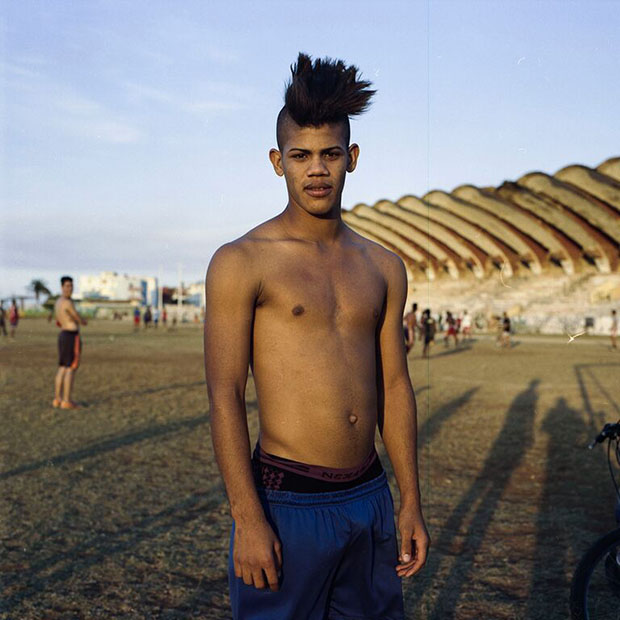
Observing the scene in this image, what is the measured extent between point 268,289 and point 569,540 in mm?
3894

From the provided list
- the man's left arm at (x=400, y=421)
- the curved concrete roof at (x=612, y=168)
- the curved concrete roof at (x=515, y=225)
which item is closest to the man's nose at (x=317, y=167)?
the man's left arm at (x=400, y=421)

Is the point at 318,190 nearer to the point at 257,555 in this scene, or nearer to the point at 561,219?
the point at 257,555

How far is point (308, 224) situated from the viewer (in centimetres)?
201

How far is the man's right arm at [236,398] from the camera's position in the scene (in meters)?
1.75

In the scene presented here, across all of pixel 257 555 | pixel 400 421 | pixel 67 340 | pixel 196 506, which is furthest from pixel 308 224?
pixel 67 340

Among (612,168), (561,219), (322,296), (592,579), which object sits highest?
(612,168)

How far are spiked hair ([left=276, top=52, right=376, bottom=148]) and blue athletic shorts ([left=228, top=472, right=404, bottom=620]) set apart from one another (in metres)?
1.01

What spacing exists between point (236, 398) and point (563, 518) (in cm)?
436

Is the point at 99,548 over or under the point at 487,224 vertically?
under

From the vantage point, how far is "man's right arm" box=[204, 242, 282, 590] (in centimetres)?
175

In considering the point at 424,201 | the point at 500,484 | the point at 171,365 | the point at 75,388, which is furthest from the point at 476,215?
the point at 500,484

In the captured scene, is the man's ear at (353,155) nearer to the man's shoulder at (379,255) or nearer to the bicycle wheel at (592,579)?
the man's shoulder at (379,255)

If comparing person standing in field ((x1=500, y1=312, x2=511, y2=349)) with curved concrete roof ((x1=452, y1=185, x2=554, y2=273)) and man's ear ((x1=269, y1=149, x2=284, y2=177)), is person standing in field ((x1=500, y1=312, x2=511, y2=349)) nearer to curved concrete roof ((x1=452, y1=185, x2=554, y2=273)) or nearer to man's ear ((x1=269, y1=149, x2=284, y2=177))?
curved concrete roof ((x1=452, y1=185, x2=554, y2=273))

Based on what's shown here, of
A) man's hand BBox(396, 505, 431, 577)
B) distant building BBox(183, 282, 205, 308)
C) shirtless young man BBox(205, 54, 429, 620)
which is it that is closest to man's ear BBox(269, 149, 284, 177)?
shirtless young man BBox(205, 54, 429, 620)
